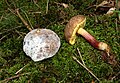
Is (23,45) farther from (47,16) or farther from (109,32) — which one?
(109,32)

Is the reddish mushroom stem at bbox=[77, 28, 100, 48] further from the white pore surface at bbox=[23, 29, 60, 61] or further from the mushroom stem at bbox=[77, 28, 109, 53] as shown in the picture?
the white pore surface at bbox=[23, 29, 60, 61]

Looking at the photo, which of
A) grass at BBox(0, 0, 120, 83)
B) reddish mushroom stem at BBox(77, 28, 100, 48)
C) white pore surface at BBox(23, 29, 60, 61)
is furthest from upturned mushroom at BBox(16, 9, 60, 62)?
reddish mushroom stem at BBox(77, 28, 100, 48)

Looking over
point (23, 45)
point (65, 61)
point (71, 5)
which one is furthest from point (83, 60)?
point (71, 5)

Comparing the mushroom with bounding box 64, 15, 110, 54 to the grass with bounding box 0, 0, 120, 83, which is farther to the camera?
the mushroom with bounding box 64, 15, 110, 54

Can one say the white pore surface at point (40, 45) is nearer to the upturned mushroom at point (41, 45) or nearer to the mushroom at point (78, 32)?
the upturned mushroom at point (41, 45)

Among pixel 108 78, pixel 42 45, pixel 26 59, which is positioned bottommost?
pixel 108 78

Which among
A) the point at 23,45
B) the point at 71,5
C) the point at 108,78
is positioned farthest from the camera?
the point at 71,5

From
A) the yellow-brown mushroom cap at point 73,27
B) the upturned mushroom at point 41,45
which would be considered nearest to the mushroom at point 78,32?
the yellow-brown mushroom cap at point 73,27
